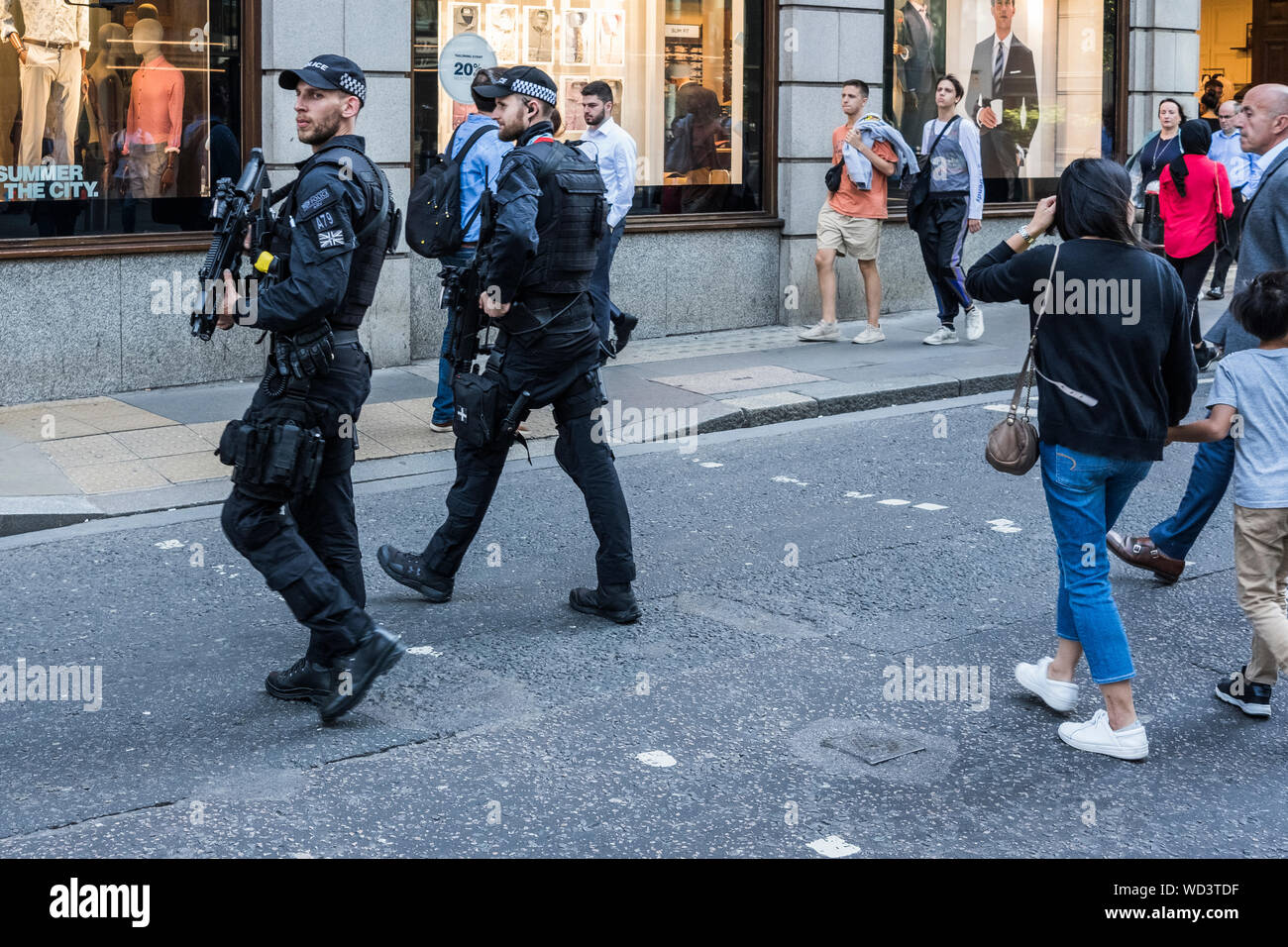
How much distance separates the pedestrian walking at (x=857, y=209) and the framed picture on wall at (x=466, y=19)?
9.73 feet

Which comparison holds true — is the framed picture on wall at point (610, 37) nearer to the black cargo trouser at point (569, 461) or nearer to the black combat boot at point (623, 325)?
the black combat boot at point (623, 325)

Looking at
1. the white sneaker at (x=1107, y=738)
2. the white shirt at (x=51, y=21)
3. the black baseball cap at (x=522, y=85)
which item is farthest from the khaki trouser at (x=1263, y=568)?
the white shirt at (x=51, y=21)

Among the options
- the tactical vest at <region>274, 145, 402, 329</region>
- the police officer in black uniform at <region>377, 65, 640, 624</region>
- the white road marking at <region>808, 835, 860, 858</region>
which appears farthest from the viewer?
the police officer in black uniform at <region>377, 65, 640, 624</region>

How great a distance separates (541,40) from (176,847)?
31.9 feet

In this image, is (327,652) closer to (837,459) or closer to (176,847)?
(176,847)

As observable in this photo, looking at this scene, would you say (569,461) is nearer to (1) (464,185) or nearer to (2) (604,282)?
(1) (464,185)

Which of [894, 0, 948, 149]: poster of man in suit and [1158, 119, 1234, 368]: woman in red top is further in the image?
[894, 0, 948, 149]: poster of man in suit

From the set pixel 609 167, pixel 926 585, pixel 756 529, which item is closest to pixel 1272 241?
pixel 926 585

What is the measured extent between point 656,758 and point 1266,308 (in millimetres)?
2364

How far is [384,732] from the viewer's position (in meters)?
4.91

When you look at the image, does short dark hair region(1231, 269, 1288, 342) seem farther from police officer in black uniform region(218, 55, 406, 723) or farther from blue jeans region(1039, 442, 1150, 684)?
police officer in black uniform region(218, 55, 406, 723)

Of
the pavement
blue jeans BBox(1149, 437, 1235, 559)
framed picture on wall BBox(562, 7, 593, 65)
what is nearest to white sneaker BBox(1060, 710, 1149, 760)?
blue jeans BBox(1149, 437, 1235, 559)

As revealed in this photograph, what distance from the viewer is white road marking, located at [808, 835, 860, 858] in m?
4.09

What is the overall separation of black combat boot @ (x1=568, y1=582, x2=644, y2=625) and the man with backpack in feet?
7.17
